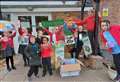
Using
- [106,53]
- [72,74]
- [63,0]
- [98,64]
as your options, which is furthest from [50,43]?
[63,0]

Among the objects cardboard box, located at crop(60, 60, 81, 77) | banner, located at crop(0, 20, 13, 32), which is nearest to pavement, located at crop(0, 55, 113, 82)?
cardboard box, located at crop(60, 60, 81, 77)

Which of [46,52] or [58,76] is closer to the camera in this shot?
[46,52]

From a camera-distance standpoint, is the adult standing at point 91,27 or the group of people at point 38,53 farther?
the adult standing at point 91,27

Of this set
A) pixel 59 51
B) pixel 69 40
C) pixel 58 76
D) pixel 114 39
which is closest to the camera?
pixel 114 39

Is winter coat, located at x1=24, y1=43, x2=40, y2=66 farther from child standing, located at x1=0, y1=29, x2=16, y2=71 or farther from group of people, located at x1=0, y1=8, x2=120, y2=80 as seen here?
child standing, located at x1=0, y1=29, x2=16, y2=71

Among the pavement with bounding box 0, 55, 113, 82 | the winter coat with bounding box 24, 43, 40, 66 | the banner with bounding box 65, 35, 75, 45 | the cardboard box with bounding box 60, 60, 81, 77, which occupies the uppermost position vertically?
the banner with bounding box 65, 35, 75, 45

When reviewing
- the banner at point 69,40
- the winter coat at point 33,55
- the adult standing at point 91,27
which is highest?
the adult standing at point 91,27

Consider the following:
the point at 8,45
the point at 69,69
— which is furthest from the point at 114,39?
the point at 8,45

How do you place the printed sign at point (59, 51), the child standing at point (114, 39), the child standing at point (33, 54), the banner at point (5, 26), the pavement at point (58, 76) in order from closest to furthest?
the child standing at point (114, 39) < the child standing at point (33, 54) < the pavement at point (58, 76) < the printed sign at point (59, 51) < the banner at point (5, 26)

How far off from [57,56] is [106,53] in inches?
Result: 83.6

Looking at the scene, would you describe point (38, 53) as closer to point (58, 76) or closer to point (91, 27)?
point (58, 76)

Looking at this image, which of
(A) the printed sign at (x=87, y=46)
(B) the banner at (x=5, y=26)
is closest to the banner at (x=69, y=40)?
(A) the printed sign at (x=87, y=46)

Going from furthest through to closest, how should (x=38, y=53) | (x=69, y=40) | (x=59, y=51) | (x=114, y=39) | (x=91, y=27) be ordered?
(x=69, y=40) → (x=91, y=27) → (x=59, y=51) → (x=38, y=53) → (x=114, y=39)

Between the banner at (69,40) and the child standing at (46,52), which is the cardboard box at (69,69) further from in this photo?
the banner at (69,40)
